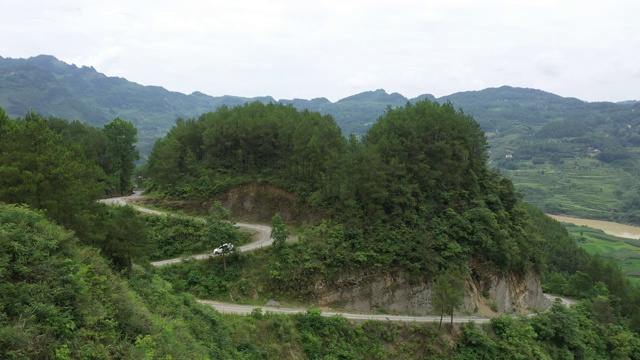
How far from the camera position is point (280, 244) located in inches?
1452

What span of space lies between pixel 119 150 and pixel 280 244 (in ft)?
114

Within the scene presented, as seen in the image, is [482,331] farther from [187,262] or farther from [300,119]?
[300,119]

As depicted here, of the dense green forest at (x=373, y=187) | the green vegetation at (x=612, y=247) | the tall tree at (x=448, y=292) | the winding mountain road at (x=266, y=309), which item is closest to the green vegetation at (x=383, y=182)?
the dense green forest at (x=373, y=187)

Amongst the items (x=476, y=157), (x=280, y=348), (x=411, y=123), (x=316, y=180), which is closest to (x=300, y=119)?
(x=316, y=180)

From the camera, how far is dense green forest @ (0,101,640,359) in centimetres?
1388

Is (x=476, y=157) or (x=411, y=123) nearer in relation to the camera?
(x=411, y=123)

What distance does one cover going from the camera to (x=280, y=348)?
88.2 feet

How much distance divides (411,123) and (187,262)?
89.4 feet

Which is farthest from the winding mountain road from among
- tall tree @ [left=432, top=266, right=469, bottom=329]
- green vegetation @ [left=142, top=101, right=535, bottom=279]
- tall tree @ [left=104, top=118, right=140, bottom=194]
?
tall tree @ [left=104, top=118, right=140, bottom=194]

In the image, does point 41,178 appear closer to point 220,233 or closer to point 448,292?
point 220,233

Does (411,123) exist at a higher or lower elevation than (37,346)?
higher

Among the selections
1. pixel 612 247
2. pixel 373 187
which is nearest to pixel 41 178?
pixel 373 187

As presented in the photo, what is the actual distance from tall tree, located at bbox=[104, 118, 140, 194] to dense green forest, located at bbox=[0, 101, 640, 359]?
9.0 inches

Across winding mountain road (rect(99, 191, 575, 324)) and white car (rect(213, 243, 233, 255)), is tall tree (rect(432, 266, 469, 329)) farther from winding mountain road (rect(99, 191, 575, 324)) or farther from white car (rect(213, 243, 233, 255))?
white car (rect(213, 243, 233, 255))
